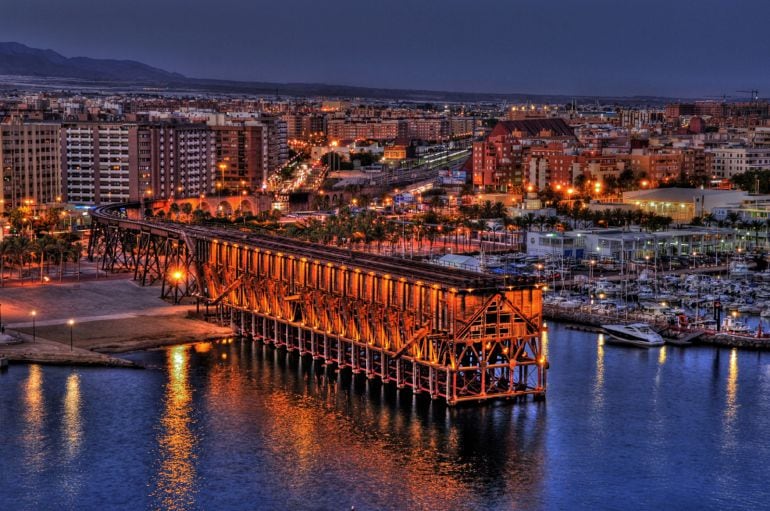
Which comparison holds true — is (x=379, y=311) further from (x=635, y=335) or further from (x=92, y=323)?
(x=92, y=323)

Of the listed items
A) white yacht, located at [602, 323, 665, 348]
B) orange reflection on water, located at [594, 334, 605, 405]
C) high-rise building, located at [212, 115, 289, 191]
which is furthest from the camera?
high-rise building, located at [212, 115, 289, 191]

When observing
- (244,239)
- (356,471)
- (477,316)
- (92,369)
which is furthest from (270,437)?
(244,239)

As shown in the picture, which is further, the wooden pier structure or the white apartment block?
the white apartment block

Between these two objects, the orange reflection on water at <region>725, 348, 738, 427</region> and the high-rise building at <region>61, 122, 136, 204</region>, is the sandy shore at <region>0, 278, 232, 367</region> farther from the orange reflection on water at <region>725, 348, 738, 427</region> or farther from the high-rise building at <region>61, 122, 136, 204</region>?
the high-rise building at <region>61, 122, 136, 204</region>

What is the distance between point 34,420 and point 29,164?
33650 millimetres

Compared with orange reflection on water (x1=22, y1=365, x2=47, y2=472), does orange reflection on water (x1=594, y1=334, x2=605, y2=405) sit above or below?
above

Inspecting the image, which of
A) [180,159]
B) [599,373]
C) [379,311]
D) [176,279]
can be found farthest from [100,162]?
[599,373]

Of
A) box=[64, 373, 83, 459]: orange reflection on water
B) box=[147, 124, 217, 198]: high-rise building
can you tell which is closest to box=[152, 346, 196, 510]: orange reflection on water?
box=[64, 373, 83, 459]: orange reflection on water

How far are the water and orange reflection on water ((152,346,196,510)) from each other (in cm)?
4

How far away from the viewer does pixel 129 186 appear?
55875mm

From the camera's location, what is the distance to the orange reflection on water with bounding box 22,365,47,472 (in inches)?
746

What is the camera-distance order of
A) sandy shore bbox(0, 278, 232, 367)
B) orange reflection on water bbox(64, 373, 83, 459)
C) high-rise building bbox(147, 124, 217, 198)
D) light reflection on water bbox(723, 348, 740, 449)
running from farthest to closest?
high-rise building bbox(147, 124, 217, 198) < sandy shore bbox(0, 278, 232, 367) < light reflection on water bbox(723, 348, 740, 449) < orange reflection on water bbox(64, 373, 83, 459)

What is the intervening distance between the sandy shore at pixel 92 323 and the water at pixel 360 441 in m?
0.84

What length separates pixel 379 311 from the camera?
23.5 meters
